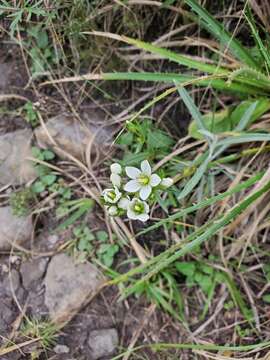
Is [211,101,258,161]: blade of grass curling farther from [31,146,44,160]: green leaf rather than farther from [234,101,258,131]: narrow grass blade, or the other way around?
[31,146,44,160]: green leaf

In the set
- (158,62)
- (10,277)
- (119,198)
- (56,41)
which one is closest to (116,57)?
(158,62)

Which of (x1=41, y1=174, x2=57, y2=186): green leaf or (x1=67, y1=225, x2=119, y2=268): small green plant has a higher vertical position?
(x1=41, y1=174, x2=57, y2=186): green leaf

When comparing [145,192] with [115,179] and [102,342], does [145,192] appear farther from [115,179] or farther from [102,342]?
[102,342]

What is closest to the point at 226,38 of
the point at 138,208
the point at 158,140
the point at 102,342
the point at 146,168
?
the point at 158,140

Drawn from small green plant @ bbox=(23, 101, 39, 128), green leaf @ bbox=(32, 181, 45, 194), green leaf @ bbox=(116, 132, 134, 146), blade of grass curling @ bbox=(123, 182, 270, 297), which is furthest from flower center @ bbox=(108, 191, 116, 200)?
small green plant @ bbox=(23, 101, 39, 128)

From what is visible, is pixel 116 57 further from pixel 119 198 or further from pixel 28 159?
pixel 119 198

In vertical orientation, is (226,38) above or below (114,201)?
above
